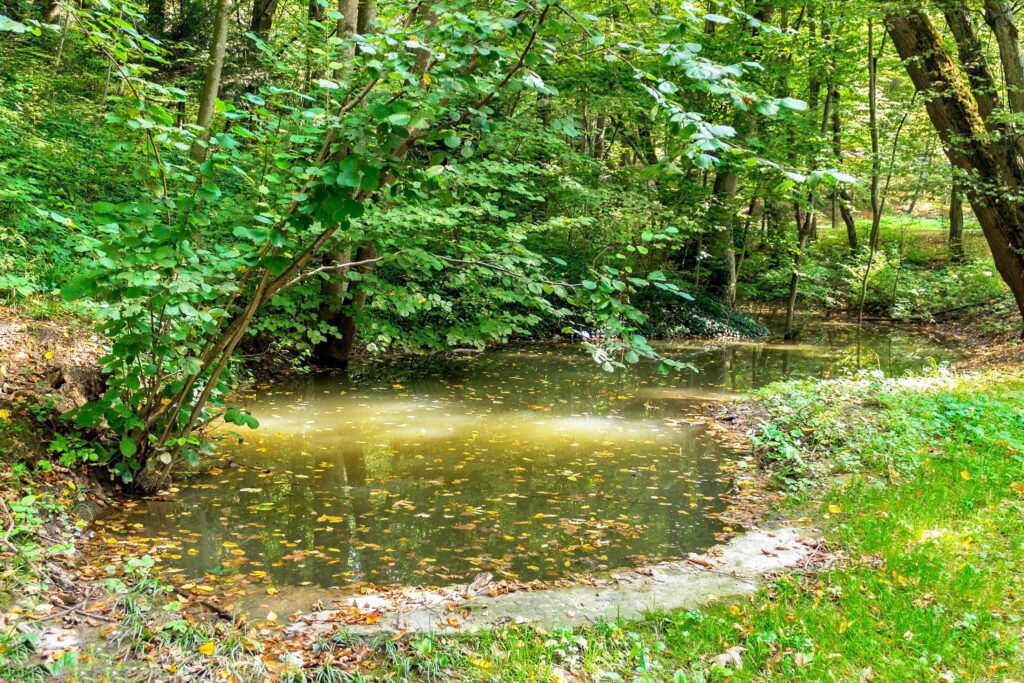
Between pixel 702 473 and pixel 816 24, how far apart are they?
14044 millimetres

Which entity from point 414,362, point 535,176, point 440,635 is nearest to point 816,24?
point 535,176

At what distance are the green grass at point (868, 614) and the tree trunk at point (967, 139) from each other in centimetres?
611

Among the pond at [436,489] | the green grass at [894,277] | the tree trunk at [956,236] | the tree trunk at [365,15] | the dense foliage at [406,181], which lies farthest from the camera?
the tree trunk at [956,236]

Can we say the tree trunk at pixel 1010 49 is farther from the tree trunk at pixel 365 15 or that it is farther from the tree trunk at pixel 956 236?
the tree trunk at pixel 956 236

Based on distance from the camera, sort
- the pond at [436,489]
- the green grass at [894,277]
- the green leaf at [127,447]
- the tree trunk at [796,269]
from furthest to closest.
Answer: the green grass at [894,277], the tree trunk at [796,269], the green leaf at [127,447], the pond at [436,489]

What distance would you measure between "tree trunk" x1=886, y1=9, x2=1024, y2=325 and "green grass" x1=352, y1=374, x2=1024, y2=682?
241 inches

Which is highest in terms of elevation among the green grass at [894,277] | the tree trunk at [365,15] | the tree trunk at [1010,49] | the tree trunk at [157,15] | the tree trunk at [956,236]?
the tree trunk at [157,15]

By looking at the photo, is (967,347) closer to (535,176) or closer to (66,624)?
(535,176)

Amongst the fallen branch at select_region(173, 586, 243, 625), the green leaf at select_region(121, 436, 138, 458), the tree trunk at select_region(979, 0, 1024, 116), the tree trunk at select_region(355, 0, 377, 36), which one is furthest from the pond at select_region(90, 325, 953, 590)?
the tree trunk at select_region(979, 0, 1024, 116)

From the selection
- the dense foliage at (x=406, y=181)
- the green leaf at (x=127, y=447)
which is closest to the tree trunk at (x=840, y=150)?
the dense foliage at (x=406, y=181)

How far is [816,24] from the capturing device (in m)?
16.5

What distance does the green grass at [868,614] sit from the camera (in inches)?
132

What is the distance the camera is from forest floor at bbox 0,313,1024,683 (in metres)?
3.28

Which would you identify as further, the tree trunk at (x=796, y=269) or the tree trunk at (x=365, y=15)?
the tree trunk at (x=796, y=269)
